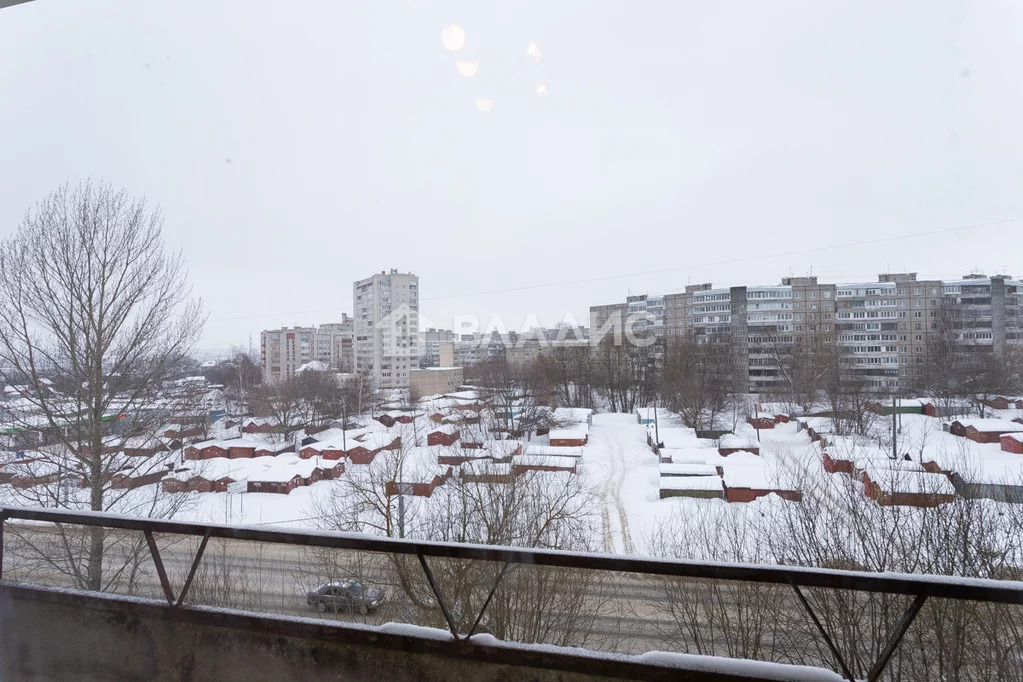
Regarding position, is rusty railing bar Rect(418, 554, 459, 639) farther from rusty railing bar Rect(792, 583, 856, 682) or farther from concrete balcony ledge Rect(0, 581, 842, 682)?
rusty railing bar Rect(792, 583, 856, 682)

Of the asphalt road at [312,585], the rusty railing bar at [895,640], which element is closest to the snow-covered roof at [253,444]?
the asphalt road at [312,585]

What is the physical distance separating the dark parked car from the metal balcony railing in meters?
0.22

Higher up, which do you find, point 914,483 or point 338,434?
point 914,483

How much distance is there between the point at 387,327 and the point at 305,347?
5116 mm

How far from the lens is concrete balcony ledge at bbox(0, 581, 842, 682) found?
Result: 3.55 feet

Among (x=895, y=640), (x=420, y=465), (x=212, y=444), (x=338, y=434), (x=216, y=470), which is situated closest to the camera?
(x=895, y=640)

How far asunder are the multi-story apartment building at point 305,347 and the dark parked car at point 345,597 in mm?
20734

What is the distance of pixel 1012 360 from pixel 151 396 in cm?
1157

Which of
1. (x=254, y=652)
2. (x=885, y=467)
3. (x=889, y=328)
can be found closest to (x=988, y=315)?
(x=889, y=328)

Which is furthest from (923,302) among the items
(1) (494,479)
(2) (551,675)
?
(2) (551,675)

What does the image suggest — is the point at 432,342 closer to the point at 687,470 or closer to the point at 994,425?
the point at 687,470

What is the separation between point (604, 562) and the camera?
3.82 feet

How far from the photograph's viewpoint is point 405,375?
2220cm

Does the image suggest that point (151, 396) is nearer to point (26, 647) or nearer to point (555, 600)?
point (26, 647)
